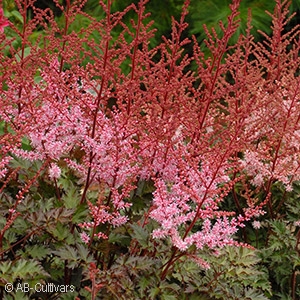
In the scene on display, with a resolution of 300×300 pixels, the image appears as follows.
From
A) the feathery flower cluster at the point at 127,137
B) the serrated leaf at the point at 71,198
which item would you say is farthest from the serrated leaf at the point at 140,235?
the serrated leaf at the point at 71,198

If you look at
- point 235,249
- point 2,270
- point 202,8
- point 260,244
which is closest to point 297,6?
point 202,8

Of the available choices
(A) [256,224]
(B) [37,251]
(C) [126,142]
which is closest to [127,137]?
(C) [126,142]

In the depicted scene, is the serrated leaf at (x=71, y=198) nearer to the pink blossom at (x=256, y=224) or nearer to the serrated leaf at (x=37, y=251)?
the serrated leaf at (x=37, y=251)

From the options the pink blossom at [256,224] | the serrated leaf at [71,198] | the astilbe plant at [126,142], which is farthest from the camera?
the pink blossom at [256,224]

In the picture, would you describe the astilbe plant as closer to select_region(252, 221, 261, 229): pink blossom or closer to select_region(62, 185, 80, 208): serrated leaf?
select_region(62, 185, 80, 208): serrated leaf

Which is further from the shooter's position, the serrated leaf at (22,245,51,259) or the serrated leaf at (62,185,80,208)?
the serrated leaf at (62,185,80,208)

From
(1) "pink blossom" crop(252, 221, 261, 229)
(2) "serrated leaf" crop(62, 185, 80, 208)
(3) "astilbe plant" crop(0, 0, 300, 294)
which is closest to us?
(3) "astilbe plant" crop(0, 0, 300, 294)

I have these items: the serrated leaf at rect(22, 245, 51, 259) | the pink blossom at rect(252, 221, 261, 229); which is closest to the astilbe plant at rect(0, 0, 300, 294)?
the serrated leaf at rect(22, 245, 51, 259)

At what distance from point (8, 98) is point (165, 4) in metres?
6.61

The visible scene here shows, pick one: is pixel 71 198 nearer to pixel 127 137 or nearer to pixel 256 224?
pixel 127 137

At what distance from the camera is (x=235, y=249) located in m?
2.30

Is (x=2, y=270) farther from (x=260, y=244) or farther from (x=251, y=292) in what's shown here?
(x=260, y=244)

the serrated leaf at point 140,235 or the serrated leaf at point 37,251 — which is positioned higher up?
the serrated leaf at point 140,235

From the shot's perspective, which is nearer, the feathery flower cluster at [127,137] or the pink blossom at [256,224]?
the feathery flower cluster at [127,137]
